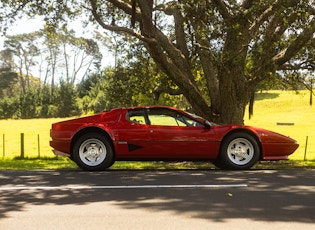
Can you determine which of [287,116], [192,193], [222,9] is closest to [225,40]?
[222,9]

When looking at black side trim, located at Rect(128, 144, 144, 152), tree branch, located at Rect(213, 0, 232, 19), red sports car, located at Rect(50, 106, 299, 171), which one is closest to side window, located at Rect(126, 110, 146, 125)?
red sports car, located at Rect(50, 106, 299, 171)

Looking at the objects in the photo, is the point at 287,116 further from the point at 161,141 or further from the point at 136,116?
the point at 161,141

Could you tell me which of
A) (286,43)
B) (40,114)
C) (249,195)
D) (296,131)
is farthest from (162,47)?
(40,114)

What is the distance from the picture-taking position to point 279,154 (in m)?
9.24

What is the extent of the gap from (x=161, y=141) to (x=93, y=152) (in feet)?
4.77

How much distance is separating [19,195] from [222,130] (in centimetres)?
458

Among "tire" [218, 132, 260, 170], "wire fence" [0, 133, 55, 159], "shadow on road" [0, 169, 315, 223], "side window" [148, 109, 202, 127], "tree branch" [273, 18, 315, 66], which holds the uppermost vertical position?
"tree branch" [273, 18, 315, 66]

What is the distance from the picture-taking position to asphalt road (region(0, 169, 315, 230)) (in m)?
4.57

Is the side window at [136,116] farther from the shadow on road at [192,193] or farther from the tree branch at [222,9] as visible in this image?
the tree branch at [222,9]

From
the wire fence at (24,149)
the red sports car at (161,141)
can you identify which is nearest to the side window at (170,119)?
the red sports car at (161,141)

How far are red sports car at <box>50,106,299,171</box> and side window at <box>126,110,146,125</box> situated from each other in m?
0.02

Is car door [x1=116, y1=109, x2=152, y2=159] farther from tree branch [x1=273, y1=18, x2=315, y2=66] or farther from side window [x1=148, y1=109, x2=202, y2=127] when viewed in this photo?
tree branch [x1=273, y1=18, x2=315, y2=66]

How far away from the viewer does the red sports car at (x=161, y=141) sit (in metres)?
9.05

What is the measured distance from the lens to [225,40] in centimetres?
1302
